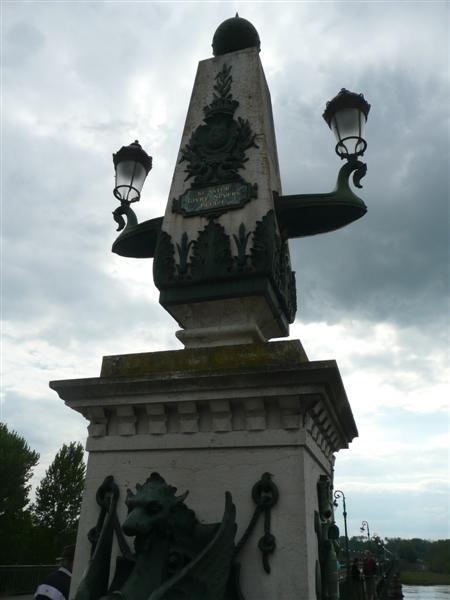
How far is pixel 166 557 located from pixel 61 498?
49.7m

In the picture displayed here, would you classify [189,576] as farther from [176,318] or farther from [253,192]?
[253,192]

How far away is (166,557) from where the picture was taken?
3.09 meters

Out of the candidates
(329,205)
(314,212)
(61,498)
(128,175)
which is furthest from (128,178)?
(61,498)

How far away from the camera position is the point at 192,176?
5.13 metres

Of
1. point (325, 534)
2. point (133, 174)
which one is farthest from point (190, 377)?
point (133, 174)

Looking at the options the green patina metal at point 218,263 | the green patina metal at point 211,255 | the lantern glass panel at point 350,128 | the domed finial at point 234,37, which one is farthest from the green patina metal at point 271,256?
the domed finial at point 234,37

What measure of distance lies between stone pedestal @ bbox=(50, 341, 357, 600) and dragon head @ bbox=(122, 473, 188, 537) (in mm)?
476

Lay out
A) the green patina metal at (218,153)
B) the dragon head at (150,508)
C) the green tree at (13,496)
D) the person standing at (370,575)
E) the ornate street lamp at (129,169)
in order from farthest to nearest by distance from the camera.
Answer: the green tree at (13,496) → the person standing at (370,575) → the ornate street lamp at (129,169) → the green patina metal at (218,153) → the dragon head at (150,508)

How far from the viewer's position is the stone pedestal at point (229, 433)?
10.9 feet

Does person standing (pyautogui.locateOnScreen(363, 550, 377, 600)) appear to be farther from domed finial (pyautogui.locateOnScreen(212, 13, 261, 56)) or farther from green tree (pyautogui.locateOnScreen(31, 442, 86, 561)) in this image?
green tree (pyautogui.locateOnScreen(31, 442, 86, 561))

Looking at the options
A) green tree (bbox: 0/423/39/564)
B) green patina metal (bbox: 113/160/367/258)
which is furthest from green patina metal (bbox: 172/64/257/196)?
green tree (bbox: 0/423/39/564)

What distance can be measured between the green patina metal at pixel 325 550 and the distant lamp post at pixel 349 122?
278 centimetres

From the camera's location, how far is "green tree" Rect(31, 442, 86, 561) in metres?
45.8

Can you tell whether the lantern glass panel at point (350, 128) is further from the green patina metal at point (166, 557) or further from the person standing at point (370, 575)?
the person standing at point (370, 575)
